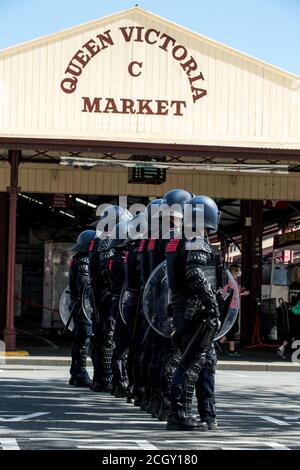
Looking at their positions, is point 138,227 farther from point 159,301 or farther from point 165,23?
point 165,23

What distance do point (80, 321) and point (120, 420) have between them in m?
4.05

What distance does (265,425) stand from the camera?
1180 centimetres

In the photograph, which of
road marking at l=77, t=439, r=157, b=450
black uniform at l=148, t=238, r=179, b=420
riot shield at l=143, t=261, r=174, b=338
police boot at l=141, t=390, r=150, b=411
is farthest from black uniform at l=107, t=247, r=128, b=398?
road marking at l=77, t=439, r=157, b=450

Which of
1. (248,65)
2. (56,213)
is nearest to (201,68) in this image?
(248,65)

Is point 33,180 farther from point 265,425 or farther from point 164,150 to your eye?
point 265,425

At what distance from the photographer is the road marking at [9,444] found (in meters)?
9.19

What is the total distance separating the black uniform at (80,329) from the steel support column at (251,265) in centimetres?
1251

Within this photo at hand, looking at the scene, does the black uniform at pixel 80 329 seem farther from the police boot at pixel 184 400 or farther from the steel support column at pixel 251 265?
the steel support column at pixel 251 265

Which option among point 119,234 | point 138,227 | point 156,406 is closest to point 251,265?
point 119,234

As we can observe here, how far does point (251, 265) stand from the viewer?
28.4m

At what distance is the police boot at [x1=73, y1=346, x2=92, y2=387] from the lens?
15805 mm

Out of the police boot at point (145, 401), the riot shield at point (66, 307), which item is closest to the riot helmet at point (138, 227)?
the police boot at point (145, 401)
